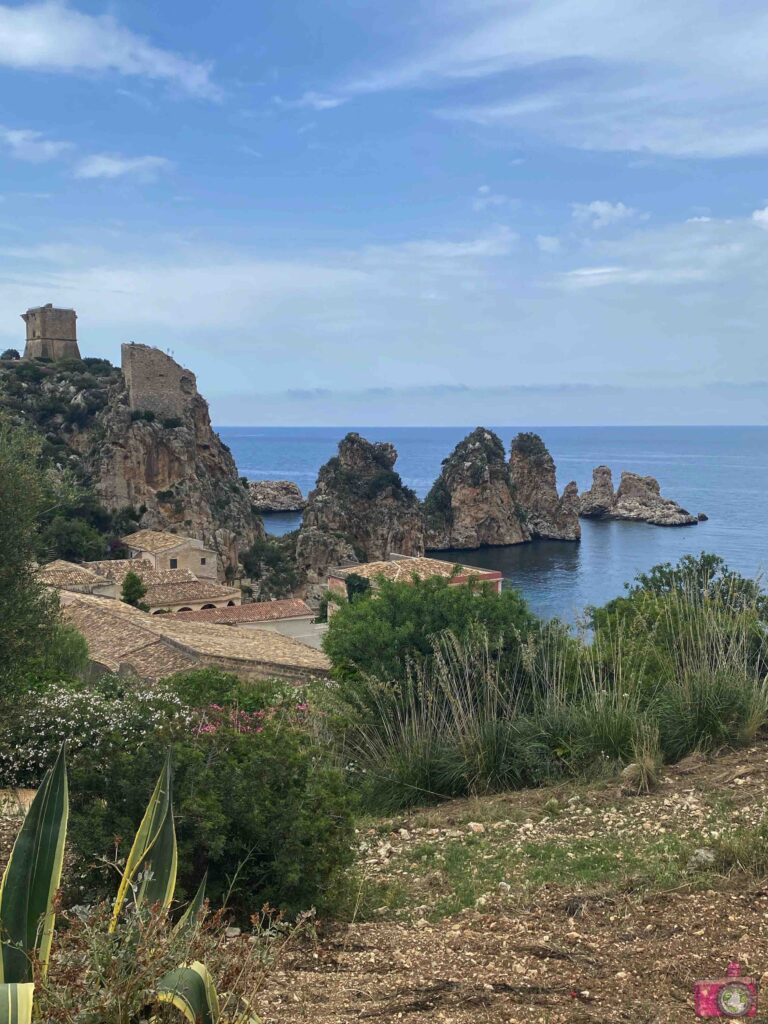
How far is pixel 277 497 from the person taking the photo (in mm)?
132125

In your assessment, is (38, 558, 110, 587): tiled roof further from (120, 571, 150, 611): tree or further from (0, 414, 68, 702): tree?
(0, 414, 68, 702): tree

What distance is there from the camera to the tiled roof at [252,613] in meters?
33.9

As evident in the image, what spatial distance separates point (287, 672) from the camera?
67.1ft

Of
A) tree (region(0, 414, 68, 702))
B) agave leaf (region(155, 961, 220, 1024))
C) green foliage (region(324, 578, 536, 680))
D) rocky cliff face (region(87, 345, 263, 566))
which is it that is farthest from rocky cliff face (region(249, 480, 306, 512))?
agave leaf (region(155, 961, 220, 1024))

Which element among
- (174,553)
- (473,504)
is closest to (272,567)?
(174,553)

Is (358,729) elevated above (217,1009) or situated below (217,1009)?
below

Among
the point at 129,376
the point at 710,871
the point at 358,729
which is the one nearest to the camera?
the point at 710,871

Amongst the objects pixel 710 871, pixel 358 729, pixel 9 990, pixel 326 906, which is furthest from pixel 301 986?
pixel 358 729

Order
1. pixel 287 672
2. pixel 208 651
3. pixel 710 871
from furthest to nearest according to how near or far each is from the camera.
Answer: pixel 208 651 < pixel 287 672 < pixel 710 871

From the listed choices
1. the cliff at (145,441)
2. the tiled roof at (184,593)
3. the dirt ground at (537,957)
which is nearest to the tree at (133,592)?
the tiled roof at (184,593)

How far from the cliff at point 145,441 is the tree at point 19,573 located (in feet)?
167

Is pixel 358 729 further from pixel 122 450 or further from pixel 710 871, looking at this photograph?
pixel 122 450

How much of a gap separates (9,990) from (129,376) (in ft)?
235

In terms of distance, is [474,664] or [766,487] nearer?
[474,664]
